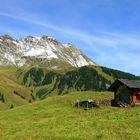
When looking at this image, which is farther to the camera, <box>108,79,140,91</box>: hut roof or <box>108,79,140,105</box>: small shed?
<box>108,79,140,91</box>: hut roof

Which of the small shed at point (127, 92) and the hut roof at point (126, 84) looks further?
the hut roof at point (126, 84)

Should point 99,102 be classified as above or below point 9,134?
above

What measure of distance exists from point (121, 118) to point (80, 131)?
1007cm

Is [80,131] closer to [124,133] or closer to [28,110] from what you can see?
[124,133]

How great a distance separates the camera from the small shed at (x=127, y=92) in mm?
78250

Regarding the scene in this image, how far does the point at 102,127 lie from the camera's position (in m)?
43.7

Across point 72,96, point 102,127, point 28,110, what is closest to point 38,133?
point 102,127

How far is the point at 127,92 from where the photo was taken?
79938 mm

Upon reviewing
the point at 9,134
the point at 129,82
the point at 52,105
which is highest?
the point at 129,82

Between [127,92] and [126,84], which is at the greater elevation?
[126,84]

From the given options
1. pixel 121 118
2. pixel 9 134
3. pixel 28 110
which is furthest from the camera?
pixel 28 110

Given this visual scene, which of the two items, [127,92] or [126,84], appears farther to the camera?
[127,92]

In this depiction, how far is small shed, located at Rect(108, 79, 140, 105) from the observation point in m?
78.2

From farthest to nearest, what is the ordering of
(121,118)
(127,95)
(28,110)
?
(127,95) → (28,110) → (121,118)
